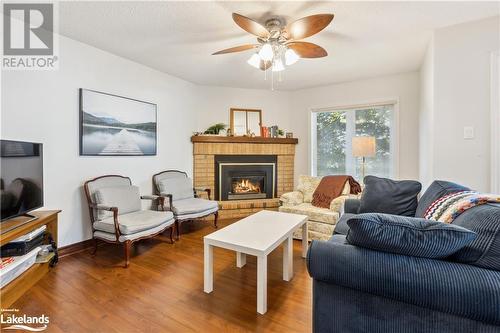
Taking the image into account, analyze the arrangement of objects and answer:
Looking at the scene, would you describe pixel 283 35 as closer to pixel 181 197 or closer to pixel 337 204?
pixel 337 204

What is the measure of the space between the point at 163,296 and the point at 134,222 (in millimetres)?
965

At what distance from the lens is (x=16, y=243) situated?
6.42 feet

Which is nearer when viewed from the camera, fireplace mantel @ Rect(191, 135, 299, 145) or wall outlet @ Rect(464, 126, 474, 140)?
wall outlet @ Rect(464, 126, 474, 140)

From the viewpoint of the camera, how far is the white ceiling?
81.7 inches

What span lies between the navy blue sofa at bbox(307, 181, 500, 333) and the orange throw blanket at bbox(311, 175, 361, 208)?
6.73 ft

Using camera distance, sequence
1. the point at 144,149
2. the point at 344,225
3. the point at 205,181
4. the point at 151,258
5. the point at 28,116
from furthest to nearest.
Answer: the point at 205,181 < the point at 144,149 < the point at 151,258 < the point at 28,116 < the point at 344,225

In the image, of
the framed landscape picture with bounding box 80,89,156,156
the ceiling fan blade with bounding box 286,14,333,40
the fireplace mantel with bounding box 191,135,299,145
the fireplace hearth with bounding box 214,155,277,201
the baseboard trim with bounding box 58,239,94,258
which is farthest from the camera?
the fireplace hearth with bounding box 214,155,277,201

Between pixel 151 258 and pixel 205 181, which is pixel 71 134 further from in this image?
pixel 205 181

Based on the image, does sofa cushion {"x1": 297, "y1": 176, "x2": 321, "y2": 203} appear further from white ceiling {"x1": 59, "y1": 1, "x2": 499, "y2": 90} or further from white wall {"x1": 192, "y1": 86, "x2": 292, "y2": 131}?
white ceiling {"x1": 59, "y1": 1, "x2": 499, "y2": 90}

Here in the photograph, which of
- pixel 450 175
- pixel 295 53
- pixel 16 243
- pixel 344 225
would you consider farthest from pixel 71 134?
pixel 450 175

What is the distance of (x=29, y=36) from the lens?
2402 mm

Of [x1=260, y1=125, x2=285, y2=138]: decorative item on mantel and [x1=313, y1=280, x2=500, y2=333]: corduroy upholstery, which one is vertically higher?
[x1=260, y1=125, x2=285, y2=138]: decorative item on mantel

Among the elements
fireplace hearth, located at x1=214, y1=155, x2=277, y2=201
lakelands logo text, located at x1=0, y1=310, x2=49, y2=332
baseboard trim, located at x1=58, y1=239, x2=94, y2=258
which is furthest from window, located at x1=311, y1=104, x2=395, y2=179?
lakelands logo text, located at x1=0, y1=310, x2=49, y2=332

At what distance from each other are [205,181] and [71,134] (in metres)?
2.12
